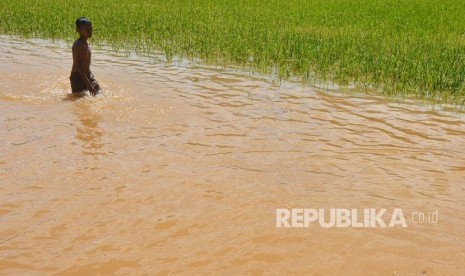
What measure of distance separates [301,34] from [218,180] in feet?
24.6

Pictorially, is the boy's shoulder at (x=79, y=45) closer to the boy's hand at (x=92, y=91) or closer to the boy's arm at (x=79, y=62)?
the boy's arm at (x=79, y=62)

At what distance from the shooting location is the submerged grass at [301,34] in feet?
23.9

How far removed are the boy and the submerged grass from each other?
2555 mm

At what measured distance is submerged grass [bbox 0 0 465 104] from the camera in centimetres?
728

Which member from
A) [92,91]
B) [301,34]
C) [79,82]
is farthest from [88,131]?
[301,34]

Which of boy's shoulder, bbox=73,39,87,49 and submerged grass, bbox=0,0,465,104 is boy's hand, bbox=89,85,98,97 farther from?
submerged grass, bbox=0,0,465,104

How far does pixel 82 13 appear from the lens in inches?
517

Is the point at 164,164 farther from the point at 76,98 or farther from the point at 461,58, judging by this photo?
the point at 461,58

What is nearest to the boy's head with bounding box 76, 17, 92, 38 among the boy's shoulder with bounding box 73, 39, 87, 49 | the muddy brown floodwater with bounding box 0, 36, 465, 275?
the boy's shoulder with bounding box 73, 39, 87, 49

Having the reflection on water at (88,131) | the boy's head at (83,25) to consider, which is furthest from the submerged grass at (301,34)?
the reflection on water at (88,131)

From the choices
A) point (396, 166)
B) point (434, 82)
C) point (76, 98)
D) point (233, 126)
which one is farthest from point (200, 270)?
point (434, 82)

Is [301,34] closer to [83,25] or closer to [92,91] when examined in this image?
[83,25]

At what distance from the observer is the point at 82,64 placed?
19.8 feet

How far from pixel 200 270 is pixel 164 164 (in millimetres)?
1543
